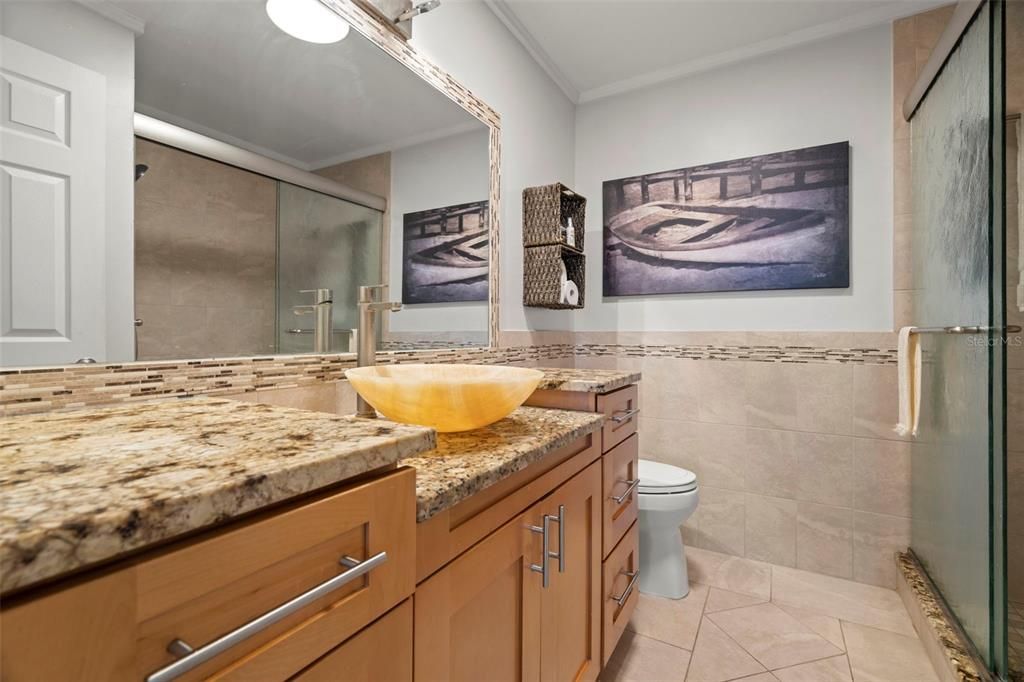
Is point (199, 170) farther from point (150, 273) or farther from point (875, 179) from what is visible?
point (875, 179)

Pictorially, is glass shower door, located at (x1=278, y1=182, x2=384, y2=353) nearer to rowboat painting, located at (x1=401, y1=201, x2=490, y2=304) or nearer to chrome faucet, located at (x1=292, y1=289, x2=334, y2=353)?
chrome faucet, located at (x1=292, y1=289, x2=334, y2=353)

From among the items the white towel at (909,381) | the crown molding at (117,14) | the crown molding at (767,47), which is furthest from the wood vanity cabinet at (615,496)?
the crown molding at (767,47)

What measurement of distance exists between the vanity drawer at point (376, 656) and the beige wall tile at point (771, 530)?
2.09 meters

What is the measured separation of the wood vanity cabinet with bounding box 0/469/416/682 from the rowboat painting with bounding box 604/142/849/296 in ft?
6.91

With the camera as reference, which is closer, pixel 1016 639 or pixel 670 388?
pixel 1016 639

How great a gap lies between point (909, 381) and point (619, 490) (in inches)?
44.6

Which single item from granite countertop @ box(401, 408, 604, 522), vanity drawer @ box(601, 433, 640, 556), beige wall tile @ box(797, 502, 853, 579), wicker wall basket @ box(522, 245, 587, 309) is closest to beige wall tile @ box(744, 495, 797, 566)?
beige wall tile @ box(797, 502, 853, 579)

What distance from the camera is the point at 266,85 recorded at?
1126 millimetres

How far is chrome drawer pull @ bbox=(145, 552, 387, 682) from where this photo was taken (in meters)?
0.38

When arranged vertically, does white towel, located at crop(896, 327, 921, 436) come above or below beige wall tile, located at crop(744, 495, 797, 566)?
above

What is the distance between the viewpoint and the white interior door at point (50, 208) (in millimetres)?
726

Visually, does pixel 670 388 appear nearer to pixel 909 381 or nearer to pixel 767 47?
pixel 909 381

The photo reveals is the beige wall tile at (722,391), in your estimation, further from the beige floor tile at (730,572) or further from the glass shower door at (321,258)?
the glass shower door at (321,258)

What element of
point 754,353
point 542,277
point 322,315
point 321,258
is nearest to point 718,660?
point 754,353
